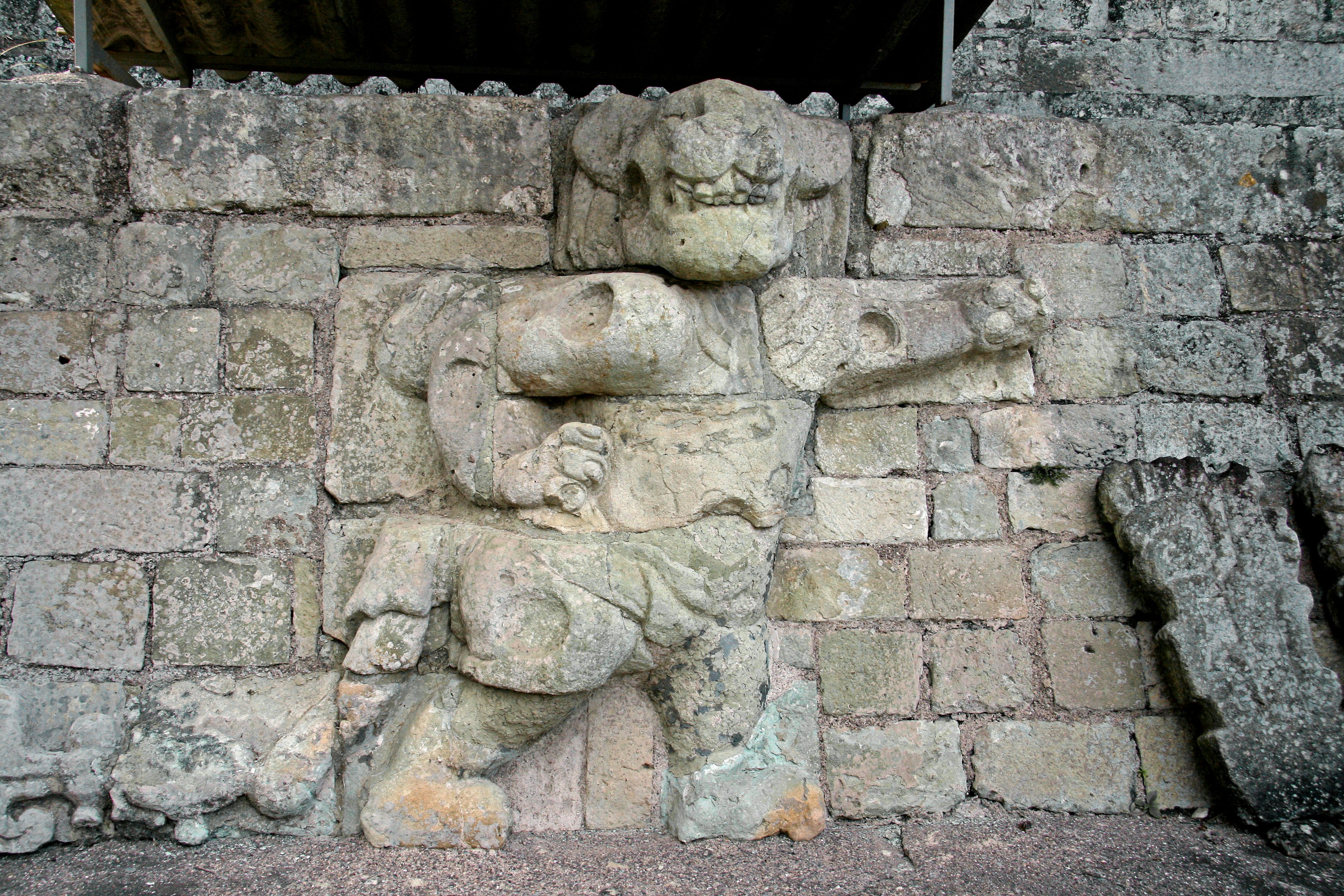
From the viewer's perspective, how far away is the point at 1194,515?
7.93 ft

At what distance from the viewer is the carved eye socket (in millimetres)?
2402

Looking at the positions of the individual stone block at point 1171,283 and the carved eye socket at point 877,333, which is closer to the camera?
the carved eye socket at point 877,333

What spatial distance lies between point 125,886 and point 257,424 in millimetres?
1105

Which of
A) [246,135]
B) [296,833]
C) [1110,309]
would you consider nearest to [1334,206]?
[1110,309]

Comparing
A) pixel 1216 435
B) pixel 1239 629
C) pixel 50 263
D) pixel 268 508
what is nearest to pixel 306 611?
pixel 268 508

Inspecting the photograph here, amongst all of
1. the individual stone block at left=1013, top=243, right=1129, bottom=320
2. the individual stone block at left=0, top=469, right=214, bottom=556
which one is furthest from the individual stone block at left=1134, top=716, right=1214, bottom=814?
the individual stone block at left=0, top=469, right=214, bottom=556

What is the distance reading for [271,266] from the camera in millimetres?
2428

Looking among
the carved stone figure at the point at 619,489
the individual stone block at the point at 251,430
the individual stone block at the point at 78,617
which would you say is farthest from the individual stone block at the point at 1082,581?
the individual stone block at the point at 78,617

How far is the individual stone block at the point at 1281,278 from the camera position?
8.63 ft

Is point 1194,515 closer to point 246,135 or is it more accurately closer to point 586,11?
point 586,11

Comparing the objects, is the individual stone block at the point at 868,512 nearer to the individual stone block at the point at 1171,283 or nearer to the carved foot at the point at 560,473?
the carved foot at the point at 560,473

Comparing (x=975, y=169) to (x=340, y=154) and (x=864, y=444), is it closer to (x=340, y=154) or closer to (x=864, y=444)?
(x=864, y=444)

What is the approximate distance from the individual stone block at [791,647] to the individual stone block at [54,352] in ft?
6.18

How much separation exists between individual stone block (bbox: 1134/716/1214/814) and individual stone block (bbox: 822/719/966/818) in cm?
50
